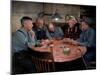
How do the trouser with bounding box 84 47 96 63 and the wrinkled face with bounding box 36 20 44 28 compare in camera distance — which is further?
the trouser with bounding box 84 47 96 63

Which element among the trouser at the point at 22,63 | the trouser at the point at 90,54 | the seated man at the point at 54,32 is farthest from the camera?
the trouser at the point at 90,54

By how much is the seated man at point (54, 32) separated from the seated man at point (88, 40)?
0.62 feet

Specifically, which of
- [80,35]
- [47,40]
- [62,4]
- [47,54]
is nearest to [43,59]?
[47,54]

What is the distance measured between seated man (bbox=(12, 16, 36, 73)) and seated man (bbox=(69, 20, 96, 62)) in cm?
49

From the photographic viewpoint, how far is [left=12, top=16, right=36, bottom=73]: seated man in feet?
5.57

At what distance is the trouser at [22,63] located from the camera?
1.69 m

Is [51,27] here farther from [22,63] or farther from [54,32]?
[22,63]

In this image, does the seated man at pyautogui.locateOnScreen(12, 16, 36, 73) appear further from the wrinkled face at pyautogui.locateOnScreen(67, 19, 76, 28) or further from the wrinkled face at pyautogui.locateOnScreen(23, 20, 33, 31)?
the wrinkled face at pyautogui.locateOnScreen(67, 19, 76, 28)

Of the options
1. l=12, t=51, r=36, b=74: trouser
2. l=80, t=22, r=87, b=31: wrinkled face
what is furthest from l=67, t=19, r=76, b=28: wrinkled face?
l=12, t=51, r=36, b=74: trouser

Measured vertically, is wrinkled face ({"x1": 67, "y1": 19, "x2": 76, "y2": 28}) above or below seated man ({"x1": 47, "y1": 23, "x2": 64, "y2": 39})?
above

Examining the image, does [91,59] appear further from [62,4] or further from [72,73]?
[62,4]

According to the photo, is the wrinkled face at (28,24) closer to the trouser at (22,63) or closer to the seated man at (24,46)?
the seated man at (24,46)

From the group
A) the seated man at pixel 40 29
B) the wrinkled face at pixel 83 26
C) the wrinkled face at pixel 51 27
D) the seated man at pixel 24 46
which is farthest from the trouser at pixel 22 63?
the wrinkled face at pixel 83 26

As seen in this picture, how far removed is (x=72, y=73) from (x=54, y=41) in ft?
1.26
